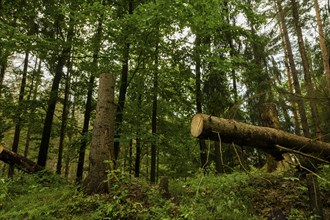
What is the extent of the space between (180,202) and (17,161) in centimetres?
621

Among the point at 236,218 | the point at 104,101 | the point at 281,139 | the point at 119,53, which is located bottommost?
the point at 236,218

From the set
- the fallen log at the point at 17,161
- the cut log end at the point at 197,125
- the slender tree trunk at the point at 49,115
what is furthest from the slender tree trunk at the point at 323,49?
the fallen log at the point at 17,161

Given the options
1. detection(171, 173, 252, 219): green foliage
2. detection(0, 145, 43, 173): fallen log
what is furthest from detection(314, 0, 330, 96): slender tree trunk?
detection(0, 145, 43, 173): fallen log

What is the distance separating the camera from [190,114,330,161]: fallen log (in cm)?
455

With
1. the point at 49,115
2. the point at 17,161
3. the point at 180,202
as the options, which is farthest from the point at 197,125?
the point at 49,115

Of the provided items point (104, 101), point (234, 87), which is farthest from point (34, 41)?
point (234, 87)

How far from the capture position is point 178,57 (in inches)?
520

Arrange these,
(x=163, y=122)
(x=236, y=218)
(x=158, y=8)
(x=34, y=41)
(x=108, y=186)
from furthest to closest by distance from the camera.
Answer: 1. (x=163, y=122)
2. (x=34, y=41)
3. (x=158, y=8)
4. (x=108, y=186)
5. (x=236, y=218)

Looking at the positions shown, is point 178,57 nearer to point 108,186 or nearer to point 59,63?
point 59,63

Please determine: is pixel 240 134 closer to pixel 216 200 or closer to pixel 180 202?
pixel 216 200

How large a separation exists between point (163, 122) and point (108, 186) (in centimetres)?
956

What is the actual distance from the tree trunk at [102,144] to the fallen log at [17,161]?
4.01 metres

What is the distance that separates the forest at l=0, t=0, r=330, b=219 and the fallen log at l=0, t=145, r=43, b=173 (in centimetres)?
3

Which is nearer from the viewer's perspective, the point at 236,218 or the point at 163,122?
the point at 236,218
